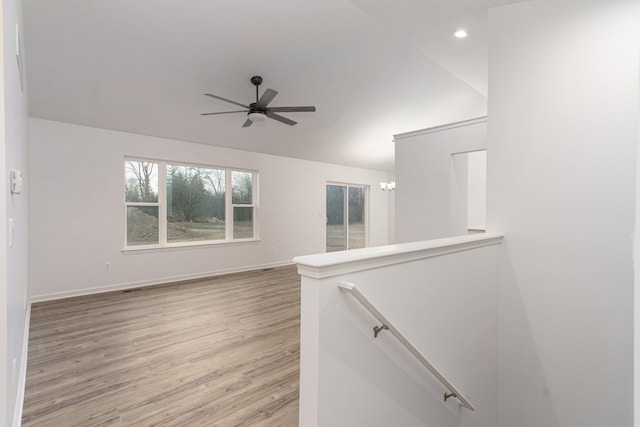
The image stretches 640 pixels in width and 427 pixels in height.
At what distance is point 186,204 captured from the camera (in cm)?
591

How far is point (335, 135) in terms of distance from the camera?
6742 mm

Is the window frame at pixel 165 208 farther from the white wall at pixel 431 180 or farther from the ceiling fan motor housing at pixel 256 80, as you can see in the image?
the white wall at pixel 431 180

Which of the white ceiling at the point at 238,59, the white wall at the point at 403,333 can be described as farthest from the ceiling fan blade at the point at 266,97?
the white wall at the point at 403,333

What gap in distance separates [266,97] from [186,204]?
127 inches

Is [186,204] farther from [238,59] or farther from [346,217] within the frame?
[346,217]

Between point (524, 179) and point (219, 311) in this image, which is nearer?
point (524, 179)

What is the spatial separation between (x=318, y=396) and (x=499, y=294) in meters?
2.27

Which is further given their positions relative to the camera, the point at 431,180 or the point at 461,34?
the point at 431,180

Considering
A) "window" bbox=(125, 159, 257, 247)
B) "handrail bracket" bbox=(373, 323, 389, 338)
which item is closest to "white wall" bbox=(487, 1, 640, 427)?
"handrail bracket" bbox=(373, 323, 389, 338)

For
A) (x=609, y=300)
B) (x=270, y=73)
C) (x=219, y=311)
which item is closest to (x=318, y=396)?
(x=609, y=300)

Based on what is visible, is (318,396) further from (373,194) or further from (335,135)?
(373,194)

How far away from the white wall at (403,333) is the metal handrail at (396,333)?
2.0 inches

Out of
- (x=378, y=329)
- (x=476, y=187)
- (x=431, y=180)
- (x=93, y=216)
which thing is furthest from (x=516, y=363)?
(x=93, y=216)

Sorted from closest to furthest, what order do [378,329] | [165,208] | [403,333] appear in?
[378,329] → [403,333] → [165,208]
